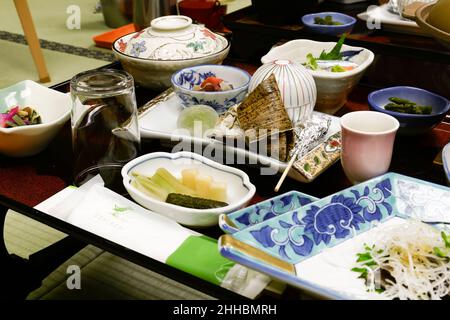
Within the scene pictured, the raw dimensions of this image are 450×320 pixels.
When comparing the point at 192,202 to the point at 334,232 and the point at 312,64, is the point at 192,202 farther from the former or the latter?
the point at 312,64

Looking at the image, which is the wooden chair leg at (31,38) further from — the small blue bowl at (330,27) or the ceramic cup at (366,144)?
the ceramic cup at (366,144)

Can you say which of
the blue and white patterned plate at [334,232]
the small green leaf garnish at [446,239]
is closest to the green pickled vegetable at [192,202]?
the blue and white patterned plate at [334,232]

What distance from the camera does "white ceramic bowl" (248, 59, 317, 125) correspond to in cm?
127

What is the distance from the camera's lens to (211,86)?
1.39 meters

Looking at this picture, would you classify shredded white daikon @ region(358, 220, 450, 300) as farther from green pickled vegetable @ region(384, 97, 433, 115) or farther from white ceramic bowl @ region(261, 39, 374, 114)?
white ceramic bowl @ region(261, 39, 374, 114)

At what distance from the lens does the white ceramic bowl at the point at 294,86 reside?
49.9 inches

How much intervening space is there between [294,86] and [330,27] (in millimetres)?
599

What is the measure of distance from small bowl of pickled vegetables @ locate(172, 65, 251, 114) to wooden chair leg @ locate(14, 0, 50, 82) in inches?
71.8

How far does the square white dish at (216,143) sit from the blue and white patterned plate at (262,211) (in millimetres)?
80

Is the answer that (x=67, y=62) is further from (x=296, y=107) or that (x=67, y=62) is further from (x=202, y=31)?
(x=296, y=107)

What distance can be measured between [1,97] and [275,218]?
2.84ft

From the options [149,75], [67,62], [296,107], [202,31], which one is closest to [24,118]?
[149,75]

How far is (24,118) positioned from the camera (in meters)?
1.34

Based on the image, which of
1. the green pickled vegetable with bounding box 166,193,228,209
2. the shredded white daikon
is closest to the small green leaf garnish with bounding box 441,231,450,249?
the shredded white daikon
